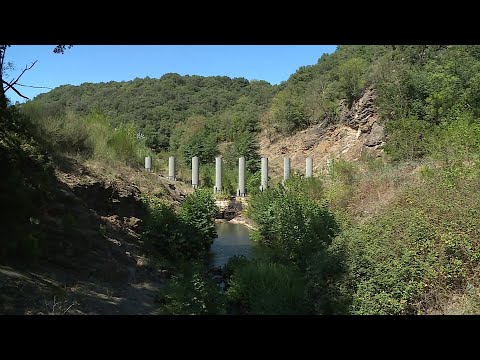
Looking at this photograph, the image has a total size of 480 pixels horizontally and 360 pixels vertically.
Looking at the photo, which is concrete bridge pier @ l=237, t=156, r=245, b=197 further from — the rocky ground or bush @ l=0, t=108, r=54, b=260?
bush @ l=0, t=108, r=54, b=260

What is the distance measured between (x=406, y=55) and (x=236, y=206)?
54.7ft

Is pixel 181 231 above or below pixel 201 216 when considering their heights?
below

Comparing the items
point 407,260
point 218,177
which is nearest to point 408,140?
point 407,260

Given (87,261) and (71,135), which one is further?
(71,135)

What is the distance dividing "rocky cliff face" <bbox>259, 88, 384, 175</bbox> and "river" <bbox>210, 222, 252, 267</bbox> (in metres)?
10.6

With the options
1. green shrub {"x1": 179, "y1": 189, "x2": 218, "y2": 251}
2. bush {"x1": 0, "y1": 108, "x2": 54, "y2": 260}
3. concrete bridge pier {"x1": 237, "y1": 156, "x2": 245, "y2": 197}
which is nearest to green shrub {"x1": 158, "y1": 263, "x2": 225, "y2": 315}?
bush {"x1": 0, "y1": 108, "x2": 54, "y2": 260}

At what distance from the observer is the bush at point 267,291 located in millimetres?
7691

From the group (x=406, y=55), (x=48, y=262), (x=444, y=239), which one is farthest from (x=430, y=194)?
(x=406, y=55)

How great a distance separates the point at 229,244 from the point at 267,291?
34.5 ft

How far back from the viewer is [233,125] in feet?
182

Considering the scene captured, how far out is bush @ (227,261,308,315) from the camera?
7691mm

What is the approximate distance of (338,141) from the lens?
123 feet

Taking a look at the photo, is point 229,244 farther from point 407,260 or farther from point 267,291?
point 407,260

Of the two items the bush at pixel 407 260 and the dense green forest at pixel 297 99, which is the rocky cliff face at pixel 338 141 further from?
the bush at pixel 407 260
